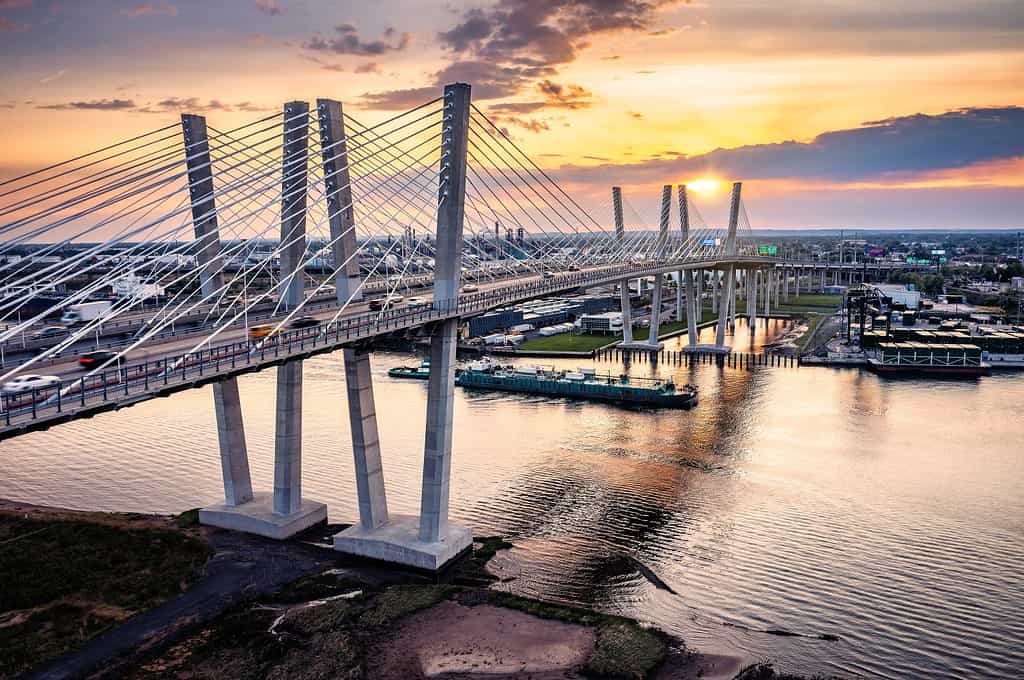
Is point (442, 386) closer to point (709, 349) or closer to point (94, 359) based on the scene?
point (94, 359)

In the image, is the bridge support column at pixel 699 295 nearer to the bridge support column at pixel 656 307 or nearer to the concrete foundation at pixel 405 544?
the bridge support column at pixel 656 307

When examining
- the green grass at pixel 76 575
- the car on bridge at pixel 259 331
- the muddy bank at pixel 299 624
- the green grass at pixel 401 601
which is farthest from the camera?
the car on bridge at pixel 259 331

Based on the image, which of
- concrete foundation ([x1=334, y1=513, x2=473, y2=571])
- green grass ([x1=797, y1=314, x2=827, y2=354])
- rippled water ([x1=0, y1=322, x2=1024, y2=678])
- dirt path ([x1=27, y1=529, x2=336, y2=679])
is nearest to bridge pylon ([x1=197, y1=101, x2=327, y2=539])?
dirt path ([x1=27, y1=529, x2=336, y2=679])

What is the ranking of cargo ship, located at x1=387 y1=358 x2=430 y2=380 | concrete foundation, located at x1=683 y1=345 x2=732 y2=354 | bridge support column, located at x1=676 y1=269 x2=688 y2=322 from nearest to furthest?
cargo ship, located at x1=387 y1=358 x2=430 y2=380
concrete foundation, located at x1=683 y1=345 x2=732 y2=354
bridge support column, located at x1=676 y1=269 x2=688 y2=322

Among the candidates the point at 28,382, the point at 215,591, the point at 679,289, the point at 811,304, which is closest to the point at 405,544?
the point at 215,591

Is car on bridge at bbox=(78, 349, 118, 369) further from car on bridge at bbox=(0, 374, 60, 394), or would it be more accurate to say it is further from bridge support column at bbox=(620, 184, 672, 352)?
bridge support column at bbox=(620, 184, 672, 352)

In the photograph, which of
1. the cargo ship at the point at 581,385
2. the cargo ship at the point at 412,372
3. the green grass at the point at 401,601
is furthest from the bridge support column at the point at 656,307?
the green grass at the point at 401,601

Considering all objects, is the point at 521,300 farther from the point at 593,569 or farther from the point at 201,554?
the point at 201,554
